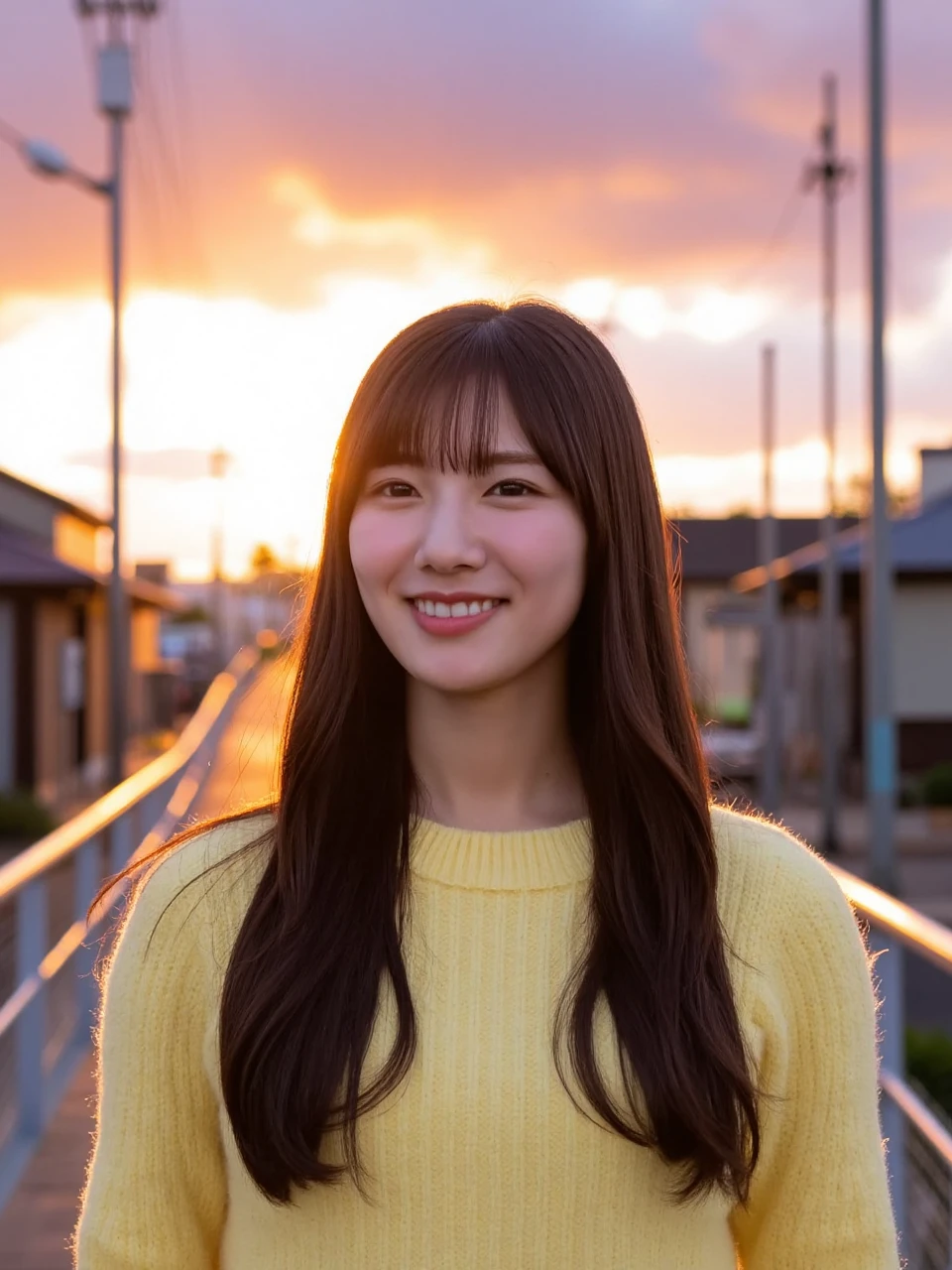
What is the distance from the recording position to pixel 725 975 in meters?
1.77

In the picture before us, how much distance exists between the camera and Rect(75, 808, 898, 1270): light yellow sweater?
1.70 metres

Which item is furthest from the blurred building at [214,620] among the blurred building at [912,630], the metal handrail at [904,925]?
the blurred building at [912,630]

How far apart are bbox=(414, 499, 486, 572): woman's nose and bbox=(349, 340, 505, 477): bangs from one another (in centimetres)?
5

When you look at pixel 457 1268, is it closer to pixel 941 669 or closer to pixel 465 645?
pixel 465 645

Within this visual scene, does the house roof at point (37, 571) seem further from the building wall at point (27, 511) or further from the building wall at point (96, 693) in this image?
the building wall at point (96, 693)

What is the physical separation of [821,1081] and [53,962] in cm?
425

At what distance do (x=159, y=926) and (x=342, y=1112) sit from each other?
28 cm

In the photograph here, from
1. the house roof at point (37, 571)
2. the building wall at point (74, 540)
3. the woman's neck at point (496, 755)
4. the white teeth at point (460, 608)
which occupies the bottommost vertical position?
the woman's neck at point (496, 755)

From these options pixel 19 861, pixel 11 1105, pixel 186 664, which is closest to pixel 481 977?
pixel 19 861

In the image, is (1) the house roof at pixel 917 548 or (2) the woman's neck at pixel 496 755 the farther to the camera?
(1) the house roof at pixel 917 548

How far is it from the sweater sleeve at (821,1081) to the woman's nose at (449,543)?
0.50m

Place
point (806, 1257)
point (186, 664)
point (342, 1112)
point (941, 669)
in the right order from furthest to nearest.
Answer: point (186, 664) < point (941, 669) < point (806, 1257) < point (342, 1112)

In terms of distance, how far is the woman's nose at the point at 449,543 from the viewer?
5.65ft

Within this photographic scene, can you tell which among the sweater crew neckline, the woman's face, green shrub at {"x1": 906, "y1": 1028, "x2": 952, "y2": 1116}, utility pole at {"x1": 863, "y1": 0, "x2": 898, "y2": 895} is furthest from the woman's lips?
utility pole at {"x1": 863, "y1": 0, "x2": 898, "y2": 895}
